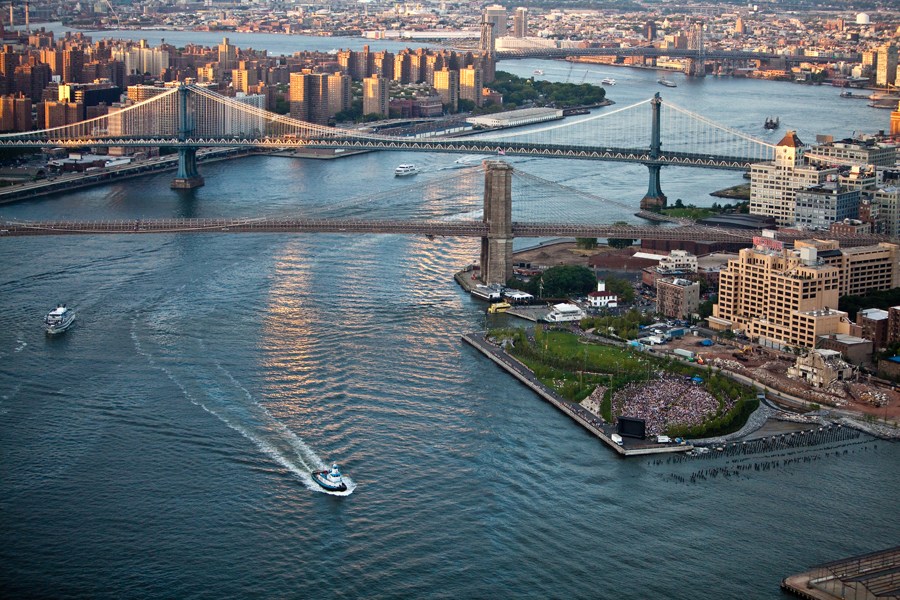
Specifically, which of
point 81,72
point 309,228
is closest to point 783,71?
point 81,72

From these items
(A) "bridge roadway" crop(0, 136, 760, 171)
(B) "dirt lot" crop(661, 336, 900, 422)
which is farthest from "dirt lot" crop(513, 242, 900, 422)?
(A) "bridge roadway" crop(0, 136, 760, 171)

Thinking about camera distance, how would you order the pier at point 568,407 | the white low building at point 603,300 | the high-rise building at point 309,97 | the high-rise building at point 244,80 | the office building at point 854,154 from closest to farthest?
the pier at point 568,407, the white low building at point 603,300, the office building at point 854,154, the high-rise building at point 309,97, the high-rise building at point 244,80

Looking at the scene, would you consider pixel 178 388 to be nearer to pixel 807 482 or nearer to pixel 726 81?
pixel 807 482

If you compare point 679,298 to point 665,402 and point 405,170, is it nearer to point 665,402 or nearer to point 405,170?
point 665,402

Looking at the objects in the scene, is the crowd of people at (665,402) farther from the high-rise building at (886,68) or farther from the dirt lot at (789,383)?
the high-rise building at (886,68)

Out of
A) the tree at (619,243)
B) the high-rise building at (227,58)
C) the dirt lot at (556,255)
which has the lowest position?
the dirt lot at (556,255)

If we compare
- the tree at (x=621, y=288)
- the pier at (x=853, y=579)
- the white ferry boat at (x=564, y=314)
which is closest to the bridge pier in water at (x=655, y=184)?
the tree at (x=621, y=288)

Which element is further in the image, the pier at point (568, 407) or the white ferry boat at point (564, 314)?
the white ferry boat at point (564, 314)
